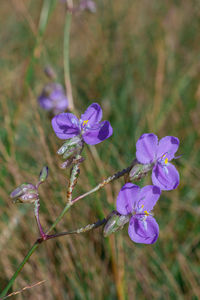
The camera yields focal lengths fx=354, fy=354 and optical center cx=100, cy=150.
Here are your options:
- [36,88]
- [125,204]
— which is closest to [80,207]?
[125,204]

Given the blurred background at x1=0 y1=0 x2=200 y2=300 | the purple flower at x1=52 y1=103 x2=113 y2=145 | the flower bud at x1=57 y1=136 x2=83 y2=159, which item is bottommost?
the blurred background at x1=0 y1=0 x2=200 y2=300

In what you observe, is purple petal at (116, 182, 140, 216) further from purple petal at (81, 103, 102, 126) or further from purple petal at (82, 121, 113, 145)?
purple petal at (81, 103, 102, 126)

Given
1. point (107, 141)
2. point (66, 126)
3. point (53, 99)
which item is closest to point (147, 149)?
point (66, 126)

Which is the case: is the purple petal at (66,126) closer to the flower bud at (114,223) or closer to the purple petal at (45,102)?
the flower bud at (114,223)

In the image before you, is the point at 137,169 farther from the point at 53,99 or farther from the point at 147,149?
the point at 53,99

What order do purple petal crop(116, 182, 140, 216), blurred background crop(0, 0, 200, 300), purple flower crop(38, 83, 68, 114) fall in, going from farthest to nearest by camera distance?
1. purple flower crop(38, 83, 68, 114)
2. blurred background crop(0, 0, 200, 300)
3. purple petal crop(116, 182, 140, 216)

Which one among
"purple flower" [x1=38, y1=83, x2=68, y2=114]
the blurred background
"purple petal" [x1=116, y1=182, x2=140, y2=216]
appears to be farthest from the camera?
"purple flower" [x1=38, y1=83, x2=68, y2=114]

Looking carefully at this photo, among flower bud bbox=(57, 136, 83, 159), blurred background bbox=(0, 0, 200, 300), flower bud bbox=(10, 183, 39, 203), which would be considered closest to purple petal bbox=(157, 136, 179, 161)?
flower bud bbox=(57, 136, 83, 159)
